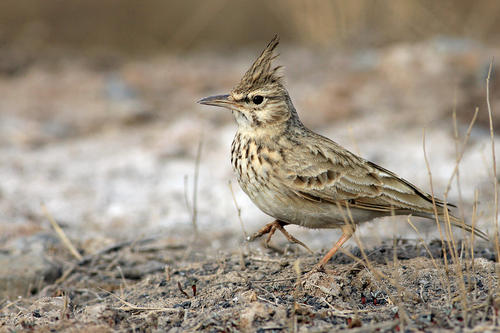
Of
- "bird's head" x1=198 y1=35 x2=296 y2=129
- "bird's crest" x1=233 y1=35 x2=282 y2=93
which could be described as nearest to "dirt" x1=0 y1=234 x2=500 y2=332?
"bird's head" x1=198 y1=35 x2=296 y2=129

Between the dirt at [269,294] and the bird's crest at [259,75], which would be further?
the bird's crest at [259,75]

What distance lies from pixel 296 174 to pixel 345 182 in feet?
1.30

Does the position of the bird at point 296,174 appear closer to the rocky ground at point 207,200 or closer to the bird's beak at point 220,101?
the bird's beak at point 220,101

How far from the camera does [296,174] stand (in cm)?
449

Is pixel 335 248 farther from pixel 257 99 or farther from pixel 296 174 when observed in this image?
pixel 257 99

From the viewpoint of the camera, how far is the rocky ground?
3924 mm

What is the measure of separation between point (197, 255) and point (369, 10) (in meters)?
9.13

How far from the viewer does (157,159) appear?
886 cm

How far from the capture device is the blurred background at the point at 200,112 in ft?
24.4

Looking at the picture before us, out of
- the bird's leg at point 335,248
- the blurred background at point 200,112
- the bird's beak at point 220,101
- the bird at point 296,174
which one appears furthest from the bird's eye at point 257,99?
the bird's leg at point 335,248

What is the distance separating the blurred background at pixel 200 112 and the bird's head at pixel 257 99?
675mm

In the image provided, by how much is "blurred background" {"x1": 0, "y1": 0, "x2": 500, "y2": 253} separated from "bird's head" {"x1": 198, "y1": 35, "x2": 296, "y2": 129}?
2.21 ft

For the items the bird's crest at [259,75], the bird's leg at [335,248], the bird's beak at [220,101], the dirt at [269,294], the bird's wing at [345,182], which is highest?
the bird's crest at [259,75]

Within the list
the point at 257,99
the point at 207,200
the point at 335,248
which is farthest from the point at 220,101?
the point at 207,200
